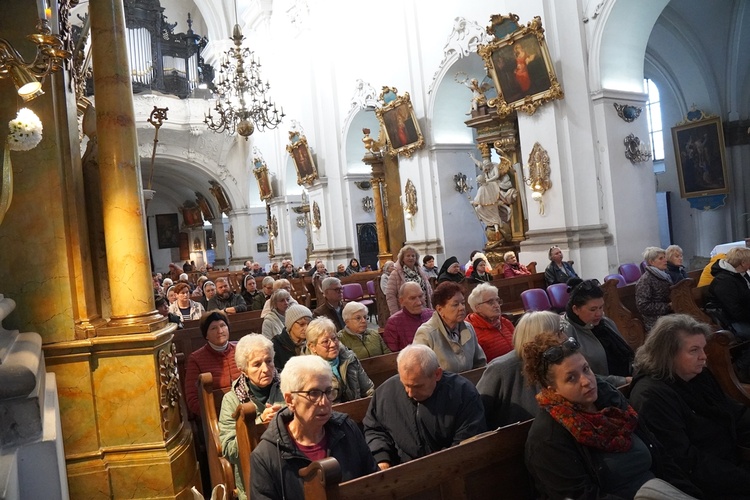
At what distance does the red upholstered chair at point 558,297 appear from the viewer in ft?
24.5

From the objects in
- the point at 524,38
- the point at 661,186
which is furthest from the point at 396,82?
the point at 661,186

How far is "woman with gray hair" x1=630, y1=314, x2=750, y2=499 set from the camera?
2.69m

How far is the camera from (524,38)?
32.4 ft

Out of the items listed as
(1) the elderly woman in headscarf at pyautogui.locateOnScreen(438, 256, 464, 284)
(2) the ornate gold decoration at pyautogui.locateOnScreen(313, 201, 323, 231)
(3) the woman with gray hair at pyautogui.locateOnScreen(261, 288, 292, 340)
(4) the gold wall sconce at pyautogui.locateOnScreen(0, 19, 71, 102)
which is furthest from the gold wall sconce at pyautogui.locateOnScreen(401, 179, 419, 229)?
(4) the gold wall sconce at pyautogui.locateOnScreen(0, 19, 71, 102)

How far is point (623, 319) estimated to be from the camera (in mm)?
5812

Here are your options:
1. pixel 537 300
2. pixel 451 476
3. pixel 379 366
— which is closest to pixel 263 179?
pixel 537 300

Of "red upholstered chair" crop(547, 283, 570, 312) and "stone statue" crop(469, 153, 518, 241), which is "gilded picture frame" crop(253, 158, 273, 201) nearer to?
"stone statue" crop(469, 153, 518, 241)

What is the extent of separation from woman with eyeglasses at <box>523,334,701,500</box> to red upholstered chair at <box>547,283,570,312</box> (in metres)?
4.93

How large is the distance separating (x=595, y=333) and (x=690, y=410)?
1.05m

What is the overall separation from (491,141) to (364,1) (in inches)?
212

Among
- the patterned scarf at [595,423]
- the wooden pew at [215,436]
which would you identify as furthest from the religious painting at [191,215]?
the patterned scarf at [595,423]

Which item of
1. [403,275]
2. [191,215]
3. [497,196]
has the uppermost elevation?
[191,215]

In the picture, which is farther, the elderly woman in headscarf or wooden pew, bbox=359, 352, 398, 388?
the elderly woman in headscarf

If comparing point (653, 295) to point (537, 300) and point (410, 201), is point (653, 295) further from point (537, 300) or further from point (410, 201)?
point (410, 201)
